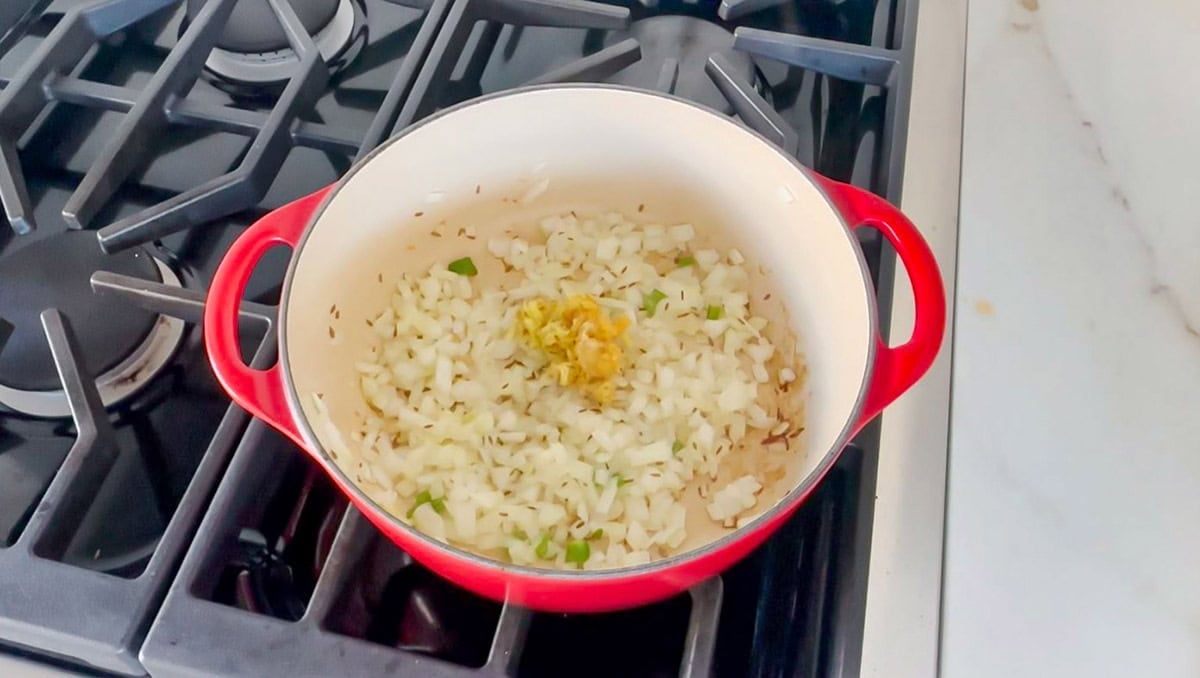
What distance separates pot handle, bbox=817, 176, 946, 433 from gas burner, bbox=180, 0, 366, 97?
417 millimetres

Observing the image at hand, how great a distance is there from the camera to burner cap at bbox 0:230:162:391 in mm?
564

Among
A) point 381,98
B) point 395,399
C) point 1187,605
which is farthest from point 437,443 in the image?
point 1187,605

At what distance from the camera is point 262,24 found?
28.9 inches

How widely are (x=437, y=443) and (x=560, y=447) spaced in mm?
78

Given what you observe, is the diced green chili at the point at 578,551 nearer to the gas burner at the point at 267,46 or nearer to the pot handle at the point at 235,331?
the pot handle at the point at 235,331

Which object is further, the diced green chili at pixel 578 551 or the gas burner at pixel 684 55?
the gas burner at pixel 684 55

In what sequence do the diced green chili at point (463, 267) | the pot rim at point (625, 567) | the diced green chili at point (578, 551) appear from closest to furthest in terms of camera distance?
the pot rim at point (625, 567) → the diced green chili at point (578, 551) → the diced green chili at point (463, 267)

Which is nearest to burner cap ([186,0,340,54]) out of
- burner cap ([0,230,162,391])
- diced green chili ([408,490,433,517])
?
burner cap ([0,230,162,391])

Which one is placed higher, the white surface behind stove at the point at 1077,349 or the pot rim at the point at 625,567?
the pot rim at the point at 625,567

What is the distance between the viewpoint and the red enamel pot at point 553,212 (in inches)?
17.8

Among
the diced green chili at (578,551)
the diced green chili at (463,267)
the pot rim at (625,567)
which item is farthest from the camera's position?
the diced green chili at (463,267)

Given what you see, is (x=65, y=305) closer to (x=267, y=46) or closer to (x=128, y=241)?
(x=128, y=241)

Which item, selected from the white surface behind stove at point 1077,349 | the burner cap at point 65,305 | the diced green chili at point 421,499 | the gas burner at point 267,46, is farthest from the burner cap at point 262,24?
the white surface behind stove at point 1077,349

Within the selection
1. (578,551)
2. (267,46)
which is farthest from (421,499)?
(267,46)
